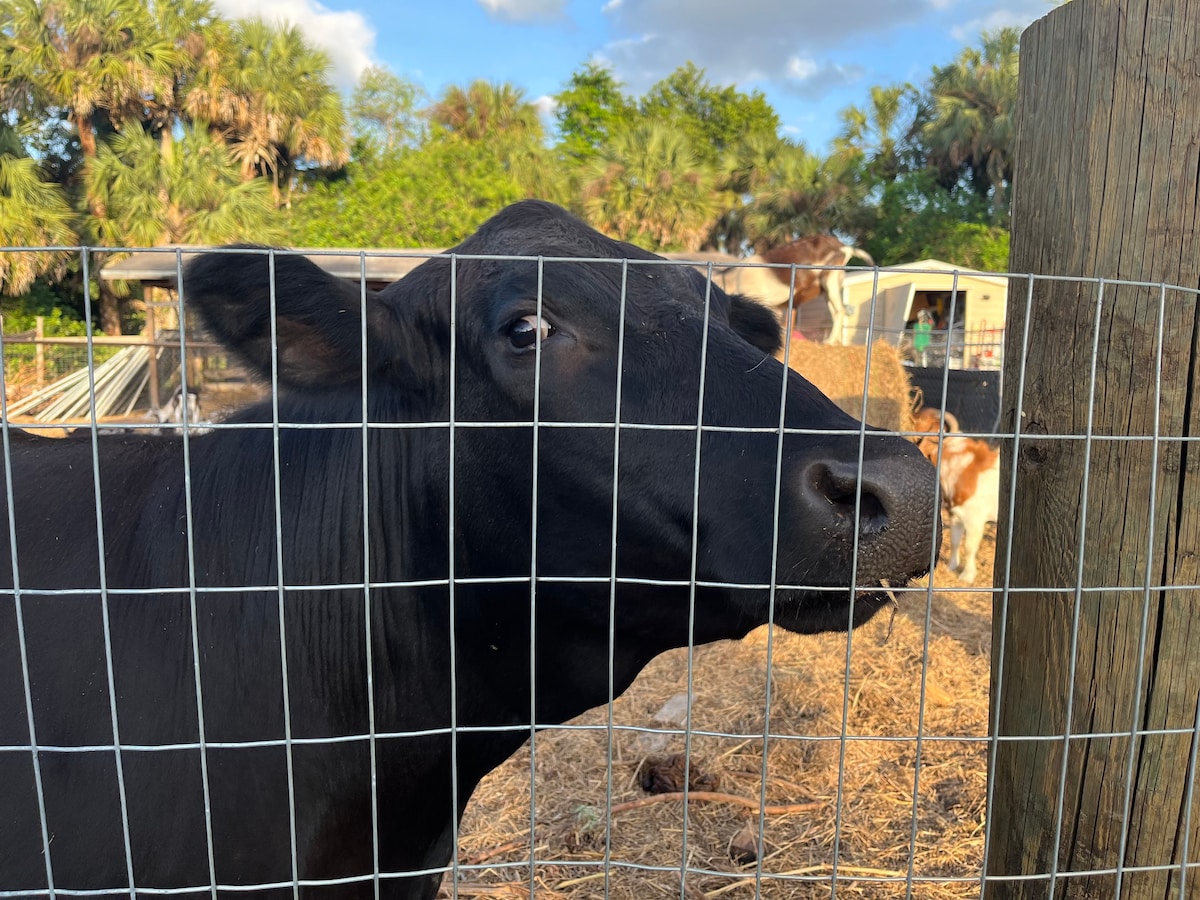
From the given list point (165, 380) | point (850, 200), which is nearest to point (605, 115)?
point (850, 200)

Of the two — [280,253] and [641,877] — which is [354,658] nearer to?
[280,253]

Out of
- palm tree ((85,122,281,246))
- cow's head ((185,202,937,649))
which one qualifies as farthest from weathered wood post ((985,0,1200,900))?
palm tree ((85,122,281,246))

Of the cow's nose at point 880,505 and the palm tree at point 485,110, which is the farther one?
the palm tree at point 485,110

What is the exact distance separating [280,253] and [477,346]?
48 cm

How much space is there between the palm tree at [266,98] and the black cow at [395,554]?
29.5m

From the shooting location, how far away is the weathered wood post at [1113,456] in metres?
1.76

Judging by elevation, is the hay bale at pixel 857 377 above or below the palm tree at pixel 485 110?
below

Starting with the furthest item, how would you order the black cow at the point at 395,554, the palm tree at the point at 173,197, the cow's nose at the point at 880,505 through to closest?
the palm tree at the point at 173,197 → the black cow at the point at 395,554 → the cow's nose at the point at 880,505

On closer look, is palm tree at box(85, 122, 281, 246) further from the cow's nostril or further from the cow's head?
the cow's nostril

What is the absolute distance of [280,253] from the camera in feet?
6.19

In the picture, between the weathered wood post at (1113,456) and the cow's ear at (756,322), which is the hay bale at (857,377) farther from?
the weathered wood post at (1113,456)

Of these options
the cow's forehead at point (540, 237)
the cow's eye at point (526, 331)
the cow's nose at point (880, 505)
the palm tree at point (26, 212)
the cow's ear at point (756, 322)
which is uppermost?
the palm tree at point (26, 212)

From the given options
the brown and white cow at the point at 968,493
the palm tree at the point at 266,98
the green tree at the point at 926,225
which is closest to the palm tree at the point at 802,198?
the green tree at the point at 926,225

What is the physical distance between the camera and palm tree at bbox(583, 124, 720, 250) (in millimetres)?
27562
